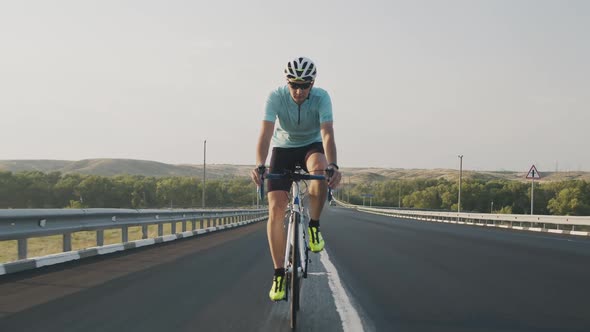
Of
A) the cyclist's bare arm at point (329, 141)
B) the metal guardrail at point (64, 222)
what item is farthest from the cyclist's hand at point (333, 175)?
the metal guardrail at point (64, 222)

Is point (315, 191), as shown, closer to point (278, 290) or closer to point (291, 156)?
point (291, 156)

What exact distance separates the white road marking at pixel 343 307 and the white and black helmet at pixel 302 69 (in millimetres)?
2204

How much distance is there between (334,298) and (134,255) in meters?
6.44

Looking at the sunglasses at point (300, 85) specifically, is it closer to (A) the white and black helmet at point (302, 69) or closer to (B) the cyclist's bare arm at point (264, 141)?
(A) the white and black helmet at point (302, 69)

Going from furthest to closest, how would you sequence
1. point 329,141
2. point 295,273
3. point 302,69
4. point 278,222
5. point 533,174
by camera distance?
point 533,174 < point 278,222 < point 329,141 < point 302,69 < point 295,273

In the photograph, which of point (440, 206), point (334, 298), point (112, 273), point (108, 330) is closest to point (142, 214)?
point (112, 273)

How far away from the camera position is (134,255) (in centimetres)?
1199

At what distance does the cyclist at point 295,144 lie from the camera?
18.6ft

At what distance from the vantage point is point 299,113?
6039 millimetres

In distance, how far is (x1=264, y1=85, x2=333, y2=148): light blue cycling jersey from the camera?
5.96m

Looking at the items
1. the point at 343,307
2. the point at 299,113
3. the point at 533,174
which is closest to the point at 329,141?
the point at 299,113

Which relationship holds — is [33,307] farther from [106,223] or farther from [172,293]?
[106,223]

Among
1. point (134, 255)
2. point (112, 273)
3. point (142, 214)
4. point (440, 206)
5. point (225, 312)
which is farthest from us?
point (440, 206)

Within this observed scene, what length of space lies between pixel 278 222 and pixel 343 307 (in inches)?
42.2
